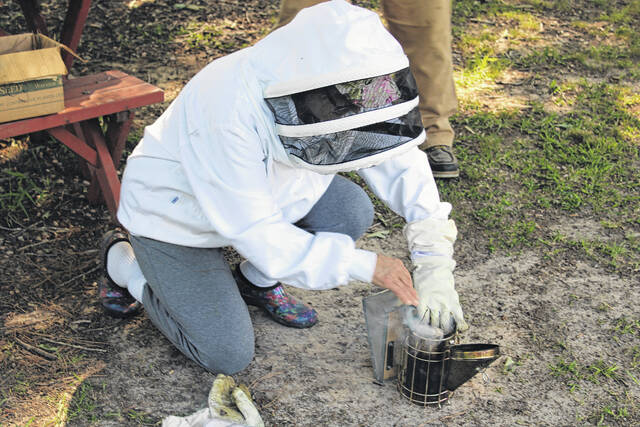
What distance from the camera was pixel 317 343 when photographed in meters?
2.91

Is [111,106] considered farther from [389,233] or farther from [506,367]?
[506,367]

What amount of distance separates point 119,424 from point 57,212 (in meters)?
1.59

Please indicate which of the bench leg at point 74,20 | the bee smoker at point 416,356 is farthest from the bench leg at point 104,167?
the bee smoker at point 416,356

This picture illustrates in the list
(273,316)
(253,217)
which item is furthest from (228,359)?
(253,217)

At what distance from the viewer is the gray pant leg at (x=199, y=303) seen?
261 centimetres

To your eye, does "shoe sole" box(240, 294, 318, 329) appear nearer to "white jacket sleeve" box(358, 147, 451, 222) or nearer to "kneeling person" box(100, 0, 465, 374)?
"kneeling person" box(100, 0, 465, 374)

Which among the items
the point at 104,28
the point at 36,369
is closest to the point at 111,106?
the point at 36,369

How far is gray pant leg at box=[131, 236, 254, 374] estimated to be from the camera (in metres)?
2.61

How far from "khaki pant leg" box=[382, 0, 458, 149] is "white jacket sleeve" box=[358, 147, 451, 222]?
56.8 inches

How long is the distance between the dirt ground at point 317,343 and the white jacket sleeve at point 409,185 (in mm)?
670

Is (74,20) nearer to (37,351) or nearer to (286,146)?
(37,351)

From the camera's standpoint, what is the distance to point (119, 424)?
246 centimetres

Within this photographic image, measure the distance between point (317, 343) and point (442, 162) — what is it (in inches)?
64.2

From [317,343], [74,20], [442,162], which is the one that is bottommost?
[317,343]
